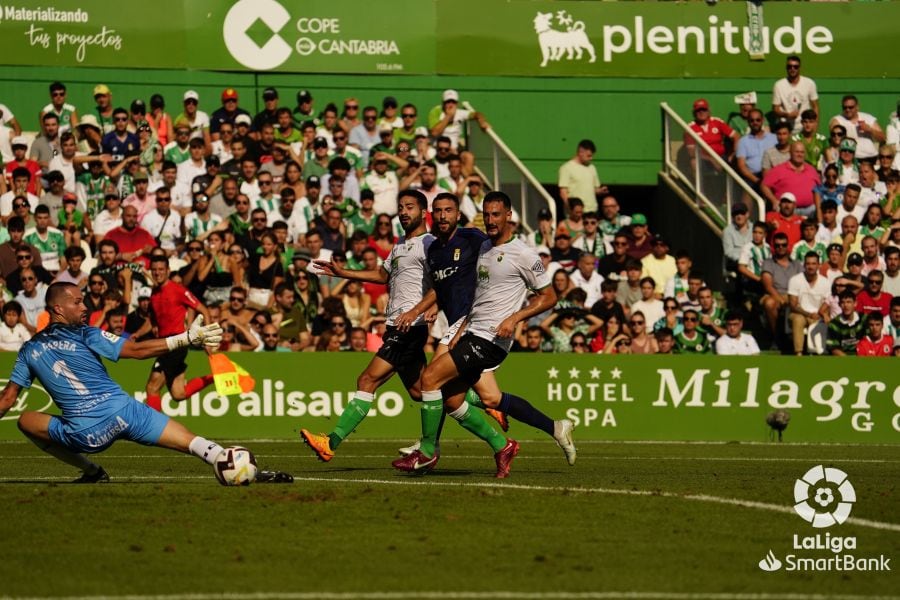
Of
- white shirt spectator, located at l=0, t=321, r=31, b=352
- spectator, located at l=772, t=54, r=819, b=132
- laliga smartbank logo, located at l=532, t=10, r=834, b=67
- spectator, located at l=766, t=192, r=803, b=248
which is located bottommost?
white shirt spectator, located at l=0, t=321, r=31, b=352

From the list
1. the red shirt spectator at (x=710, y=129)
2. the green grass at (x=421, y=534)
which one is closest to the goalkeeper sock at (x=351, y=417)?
the green grass at (x=421, y=534)

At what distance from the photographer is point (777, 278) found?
23.2 metres

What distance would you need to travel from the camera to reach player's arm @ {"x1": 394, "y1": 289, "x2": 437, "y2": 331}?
13.4m

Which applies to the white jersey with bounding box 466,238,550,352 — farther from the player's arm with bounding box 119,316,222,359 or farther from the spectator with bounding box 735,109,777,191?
the spectator with bounding box 735,109,777,191

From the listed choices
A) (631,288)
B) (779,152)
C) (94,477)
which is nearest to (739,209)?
(779,152)

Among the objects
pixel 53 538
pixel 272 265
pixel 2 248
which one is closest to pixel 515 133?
pixel 272 265

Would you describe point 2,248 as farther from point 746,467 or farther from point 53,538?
point 53,538

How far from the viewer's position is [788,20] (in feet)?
92.8

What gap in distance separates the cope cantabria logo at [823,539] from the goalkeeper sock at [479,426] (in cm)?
251

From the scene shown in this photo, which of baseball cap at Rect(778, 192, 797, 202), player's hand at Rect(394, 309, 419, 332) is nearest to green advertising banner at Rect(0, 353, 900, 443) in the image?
baseball cap at Rect(778, 192, 797, 202)

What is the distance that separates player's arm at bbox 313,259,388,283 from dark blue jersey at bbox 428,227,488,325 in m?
0.71

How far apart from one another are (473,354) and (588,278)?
388 inches

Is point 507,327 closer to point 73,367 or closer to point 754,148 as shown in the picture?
point 73,367

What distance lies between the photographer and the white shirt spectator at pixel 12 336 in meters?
20.6
